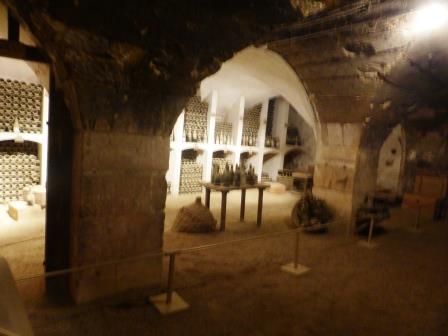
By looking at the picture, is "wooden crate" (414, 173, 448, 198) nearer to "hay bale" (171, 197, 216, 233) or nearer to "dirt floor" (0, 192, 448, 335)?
"dirt floor" (0, 192, 448, 335)

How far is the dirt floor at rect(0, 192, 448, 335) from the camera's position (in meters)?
2.73

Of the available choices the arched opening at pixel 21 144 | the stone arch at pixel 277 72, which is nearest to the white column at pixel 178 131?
the stone arch at pixel 277 72

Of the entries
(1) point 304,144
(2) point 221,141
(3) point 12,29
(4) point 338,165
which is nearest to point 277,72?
(4) point 338,165

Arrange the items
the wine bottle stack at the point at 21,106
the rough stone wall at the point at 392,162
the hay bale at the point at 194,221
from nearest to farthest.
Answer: the hay bale at the point at 194,221
the wine bottle stack at the point at 21,106
the rough stone wall at the point at 392,162

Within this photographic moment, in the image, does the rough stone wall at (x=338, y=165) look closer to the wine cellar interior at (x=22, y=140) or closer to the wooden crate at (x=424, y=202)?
the wooden crate at (x=424, y=202)

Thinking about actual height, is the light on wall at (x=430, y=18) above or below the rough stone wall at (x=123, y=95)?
above

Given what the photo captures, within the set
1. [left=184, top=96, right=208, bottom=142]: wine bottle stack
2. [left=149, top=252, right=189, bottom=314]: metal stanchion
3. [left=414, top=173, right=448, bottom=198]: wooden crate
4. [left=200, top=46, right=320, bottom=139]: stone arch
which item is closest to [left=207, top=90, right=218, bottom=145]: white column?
[left=184, top=96, right=208, bottom=142]: wine bottle stack

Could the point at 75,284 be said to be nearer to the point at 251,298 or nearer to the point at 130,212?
the point at 130,212

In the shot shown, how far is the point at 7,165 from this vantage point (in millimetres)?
7125

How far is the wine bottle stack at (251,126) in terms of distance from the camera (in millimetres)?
11617

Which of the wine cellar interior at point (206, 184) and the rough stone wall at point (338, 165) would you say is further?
the rough stone wall at point (338, 165)

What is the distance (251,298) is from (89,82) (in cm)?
269

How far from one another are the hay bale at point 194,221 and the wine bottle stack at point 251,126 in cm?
619

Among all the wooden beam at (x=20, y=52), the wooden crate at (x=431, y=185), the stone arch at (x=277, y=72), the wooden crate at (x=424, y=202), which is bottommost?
the wooden crate at (x=424, y=202)
